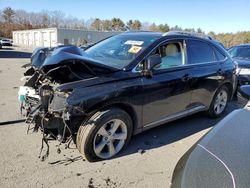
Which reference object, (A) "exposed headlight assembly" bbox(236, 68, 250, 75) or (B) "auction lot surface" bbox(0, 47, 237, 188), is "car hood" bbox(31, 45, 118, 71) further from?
(A) "exposed headlight assembly" bbox(236, 68, 250, 75)

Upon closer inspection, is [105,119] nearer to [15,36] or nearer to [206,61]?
[206,61]

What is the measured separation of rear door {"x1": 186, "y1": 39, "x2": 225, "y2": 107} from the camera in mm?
4898

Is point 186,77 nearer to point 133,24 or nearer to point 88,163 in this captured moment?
point 88,163

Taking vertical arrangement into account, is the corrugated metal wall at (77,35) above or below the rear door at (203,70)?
above

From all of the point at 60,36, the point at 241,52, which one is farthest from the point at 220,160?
the point at 60,36

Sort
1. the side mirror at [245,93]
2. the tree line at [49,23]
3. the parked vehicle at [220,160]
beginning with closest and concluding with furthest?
the parked vehicle at [220,160], the side mirror at [245,93], the tree line at [49,23]

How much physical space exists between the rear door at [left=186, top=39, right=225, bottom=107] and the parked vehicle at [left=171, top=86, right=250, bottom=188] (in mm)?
2551

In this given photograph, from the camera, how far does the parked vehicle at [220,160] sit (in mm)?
1689

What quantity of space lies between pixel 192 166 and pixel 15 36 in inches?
2852

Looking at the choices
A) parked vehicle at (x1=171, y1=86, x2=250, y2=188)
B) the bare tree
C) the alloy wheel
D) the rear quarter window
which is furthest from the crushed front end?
the bare tree

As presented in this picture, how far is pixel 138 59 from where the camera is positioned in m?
3.97

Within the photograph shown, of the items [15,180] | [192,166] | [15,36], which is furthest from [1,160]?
[15,36]

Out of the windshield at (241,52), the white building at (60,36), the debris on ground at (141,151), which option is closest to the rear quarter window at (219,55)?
the debris on ground at (141,151)

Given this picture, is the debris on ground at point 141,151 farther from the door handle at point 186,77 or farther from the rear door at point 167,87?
the door handle at point 186,77
